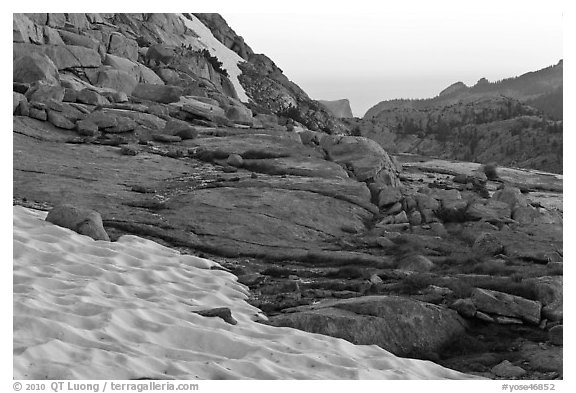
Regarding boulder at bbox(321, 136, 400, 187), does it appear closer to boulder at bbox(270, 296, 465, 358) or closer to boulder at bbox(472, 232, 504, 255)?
boulder at bbox(472, 232, 504, 255)

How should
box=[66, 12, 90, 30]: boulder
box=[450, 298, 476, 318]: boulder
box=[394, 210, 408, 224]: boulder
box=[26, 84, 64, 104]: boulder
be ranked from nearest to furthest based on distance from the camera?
1. box=[450, 298, 476, 318]: boulder
2. box=[394, 210, 408, 224]: boulder
3. box=[26, 84, 64, 104]: boulder
4. box=[66, 12, 90, 30]: boulder

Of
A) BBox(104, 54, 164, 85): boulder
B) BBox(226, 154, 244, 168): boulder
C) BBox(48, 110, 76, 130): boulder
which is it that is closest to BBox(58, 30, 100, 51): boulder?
BBox(104, 54, 164, 85): boulder

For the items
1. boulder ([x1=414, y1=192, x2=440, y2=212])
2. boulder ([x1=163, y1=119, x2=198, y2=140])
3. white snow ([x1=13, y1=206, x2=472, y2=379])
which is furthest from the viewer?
boulder ([x1=163, y1=119, x2=198, y2=140])

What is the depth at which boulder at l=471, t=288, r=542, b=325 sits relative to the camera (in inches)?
504

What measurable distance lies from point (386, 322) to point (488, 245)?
7725mm

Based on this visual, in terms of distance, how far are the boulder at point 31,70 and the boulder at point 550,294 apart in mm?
31293

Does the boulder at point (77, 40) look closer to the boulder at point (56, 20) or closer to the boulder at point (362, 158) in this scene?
the boulder at point (56, 20)

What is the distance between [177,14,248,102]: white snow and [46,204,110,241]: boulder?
68.1 m

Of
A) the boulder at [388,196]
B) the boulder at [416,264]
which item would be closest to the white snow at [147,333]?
the boulder at [416,264]

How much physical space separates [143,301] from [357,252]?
778cm

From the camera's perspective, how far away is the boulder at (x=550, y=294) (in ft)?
41.9

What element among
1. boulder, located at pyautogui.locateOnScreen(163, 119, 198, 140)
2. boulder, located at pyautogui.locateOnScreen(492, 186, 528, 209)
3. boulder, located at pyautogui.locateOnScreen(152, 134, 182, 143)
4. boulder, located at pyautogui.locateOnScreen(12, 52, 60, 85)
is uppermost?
boulder, located at pyautogui.locateOnScreen(12, 52, 60, 85)

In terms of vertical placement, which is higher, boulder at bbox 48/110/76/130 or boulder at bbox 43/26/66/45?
boulder at bbox 43/26/66/45

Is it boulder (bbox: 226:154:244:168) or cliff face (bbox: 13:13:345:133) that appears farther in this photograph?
cliff face (bbox: 13:13:345:133)
